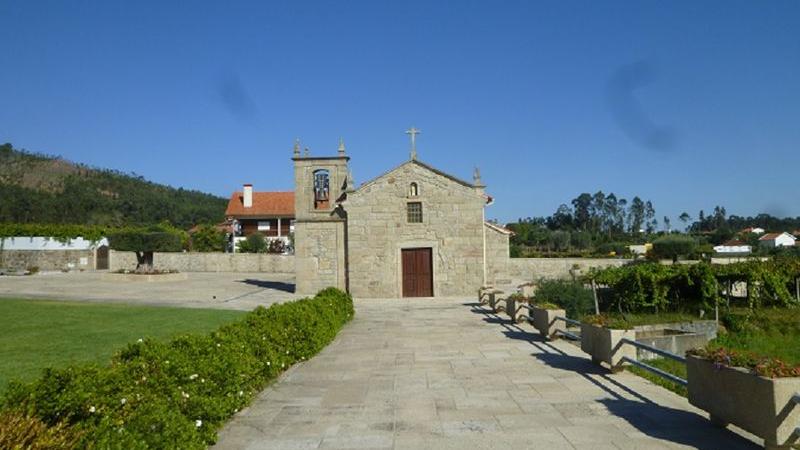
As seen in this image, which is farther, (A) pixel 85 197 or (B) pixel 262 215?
(A) pixel 85 197

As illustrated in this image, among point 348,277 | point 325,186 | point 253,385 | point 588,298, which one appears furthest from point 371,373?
point 325,186

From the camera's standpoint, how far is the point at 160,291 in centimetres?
2848

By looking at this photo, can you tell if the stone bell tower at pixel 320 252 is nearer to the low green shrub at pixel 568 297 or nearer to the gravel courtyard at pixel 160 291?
the gravel courtyard at pixel 160 291

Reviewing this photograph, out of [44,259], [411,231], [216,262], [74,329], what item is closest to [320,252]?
[411,231]

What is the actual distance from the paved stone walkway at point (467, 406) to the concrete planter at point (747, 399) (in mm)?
257

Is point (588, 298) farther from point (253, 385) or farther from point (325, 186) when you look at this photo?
point (325, 186)

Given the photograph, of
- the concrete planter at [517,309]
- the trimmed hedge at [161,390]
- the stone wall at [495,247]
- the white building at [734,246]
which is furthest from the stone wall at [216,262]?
the white building at [734,246]

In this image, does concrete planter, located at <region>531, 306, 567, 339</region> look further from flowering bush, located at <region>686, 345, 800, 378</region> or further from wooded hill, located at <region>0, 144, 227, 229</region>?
wooded hill, located at <region>0, 144, 227, 229</region>

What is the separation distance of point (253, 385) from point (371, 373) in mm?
2172

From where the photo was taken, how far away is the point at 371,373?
978cm

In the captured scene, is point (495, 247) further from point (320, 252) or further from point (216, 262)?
point (216, 262)

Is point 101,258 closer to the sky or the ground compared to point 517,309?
closer to the sky

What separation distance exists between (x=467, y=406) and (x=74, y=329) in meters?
10.1

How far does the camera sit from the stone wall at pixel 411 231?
89.0ft
